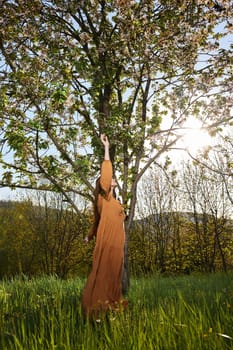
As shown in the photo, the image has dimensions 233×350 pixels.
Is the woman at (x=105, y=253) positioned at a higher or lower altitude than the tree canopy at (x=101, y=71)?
lower

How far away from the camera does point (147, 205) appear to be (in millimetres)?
20516

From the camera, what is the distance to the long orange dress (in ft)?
17.3

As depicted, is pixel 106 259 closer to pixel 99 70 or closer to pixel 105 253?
pixel 105 253

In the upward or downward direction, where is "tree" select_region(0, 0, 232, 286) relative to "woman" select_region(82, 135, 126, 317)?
upward

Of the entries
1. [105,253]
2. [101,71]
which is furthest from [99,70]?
[105,253]

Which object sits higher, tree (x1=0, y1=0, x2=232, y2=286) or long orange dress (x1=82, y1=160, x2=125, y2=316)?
tree (x1=0, y1=0, x2=232, y2=286)

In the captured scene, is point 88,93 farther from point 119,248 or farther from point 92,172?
point 119,248

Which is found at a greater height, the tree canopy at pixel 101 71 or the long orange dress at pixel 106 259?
the tree canopy at pixel 101 71

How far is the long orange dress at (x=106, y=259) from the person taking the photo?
5281 mm

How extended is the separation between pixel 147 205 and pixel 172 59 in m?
11.8

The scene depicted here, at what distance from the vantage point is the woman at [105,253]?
529 centimetres

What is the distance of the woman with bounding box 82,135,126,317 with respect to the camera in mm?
5293

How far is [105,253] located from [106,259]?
9 cm

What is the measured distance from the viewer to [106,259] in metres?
→ 5.47
